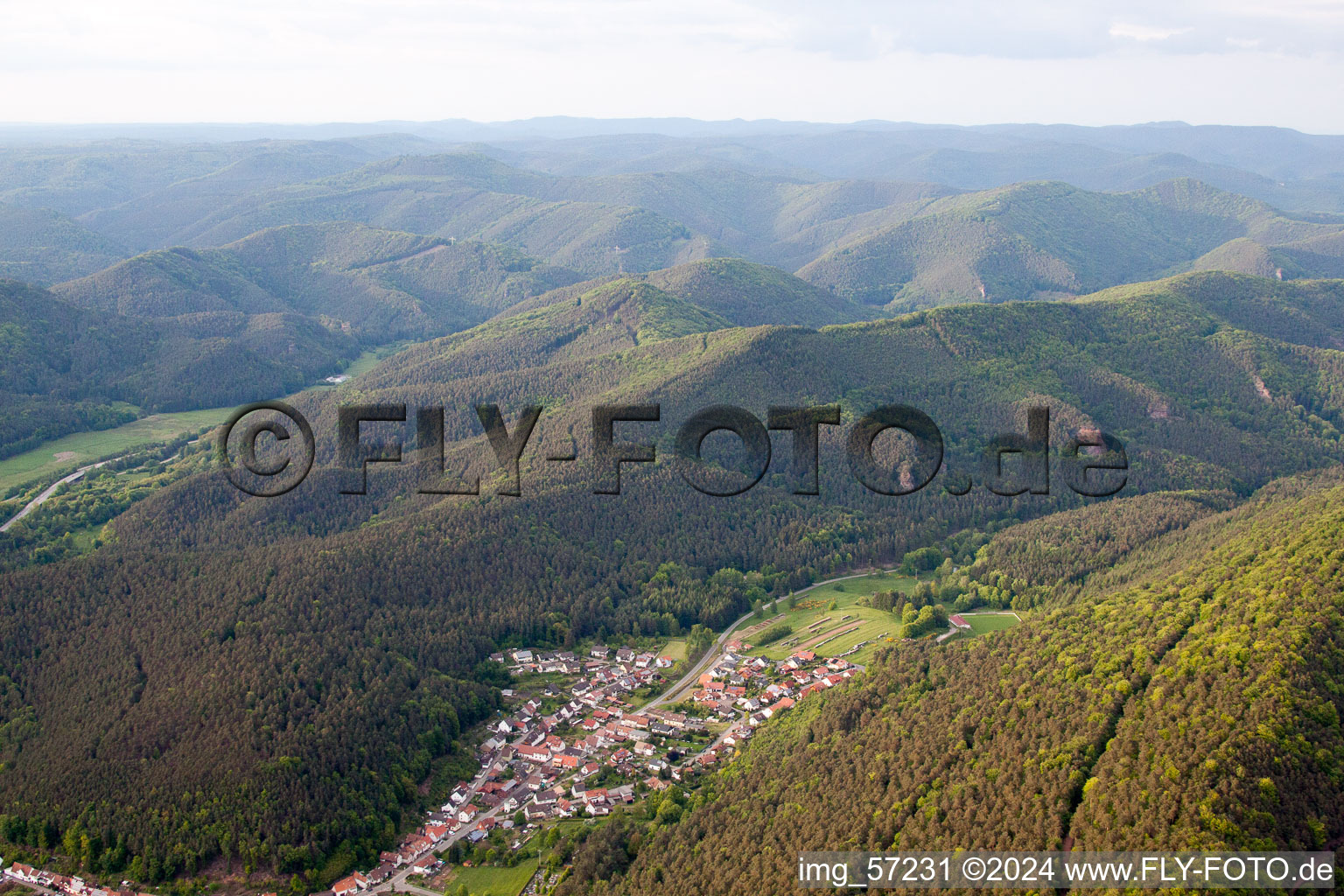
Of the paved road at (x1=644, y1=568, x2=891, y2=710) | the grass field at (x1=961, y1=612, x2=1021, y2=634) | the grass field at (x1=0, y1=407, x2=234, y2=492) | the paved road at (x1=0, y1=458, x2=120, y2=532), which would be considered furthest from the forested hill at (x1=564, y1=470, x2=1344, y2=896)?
the grass field at (x1=0, y1=407, x2=234, y2=492)

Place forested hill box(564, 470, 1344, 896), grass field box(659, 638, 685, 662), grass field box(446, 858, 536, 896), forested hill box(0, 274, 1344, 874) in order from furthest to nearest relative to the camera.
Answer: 1. grass field box(659, 638, 685, 662)
2. forested hill box(0, 274, 1344, 874)
3. grass field box(446, 858, 536, 896)
4. forested hill box(564, 470, 1344, 896)

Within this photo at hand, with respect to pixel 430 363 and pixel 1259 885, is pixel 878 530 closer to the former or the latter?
pixel 1259 885

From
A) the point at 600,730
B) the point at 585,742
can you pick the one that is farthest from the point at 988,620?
the point at 585,742
